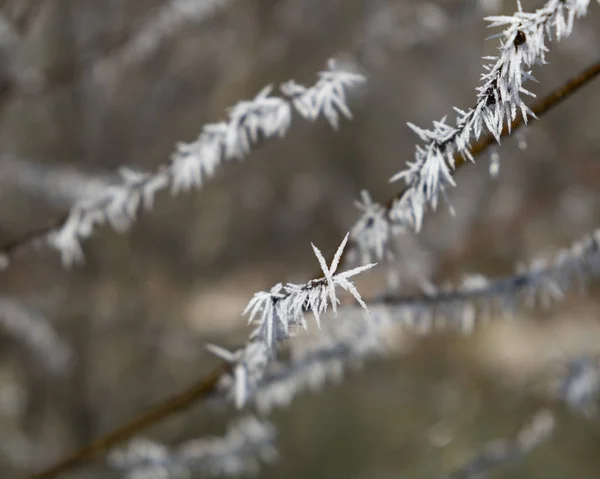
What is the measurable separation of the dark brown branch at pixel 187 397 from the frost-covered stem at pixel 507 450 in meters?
0.35

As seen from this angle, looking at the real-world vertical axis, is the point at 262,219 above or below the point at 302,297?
above

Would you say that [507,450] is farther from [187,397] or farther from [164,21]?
[164,21]

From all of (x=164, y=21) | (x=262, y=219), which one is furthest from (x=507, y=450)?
(x=262, y=219)

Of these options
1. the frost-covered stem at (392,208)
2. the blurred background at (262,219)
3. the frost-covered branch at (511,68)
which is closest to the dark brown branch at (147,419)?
the frost-covered stem at (392,208)

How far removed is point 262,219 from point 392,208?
2.17m

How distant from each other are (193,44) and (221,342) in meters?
1.02

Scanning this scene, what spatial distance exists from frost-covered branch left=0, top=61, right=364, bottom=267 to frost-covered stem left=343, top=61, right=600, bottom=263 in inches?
2.7

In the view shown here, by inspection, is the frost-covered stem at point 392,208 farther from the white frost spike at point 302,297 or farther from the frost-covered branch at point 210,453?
the frost-covered branch at point 210,453

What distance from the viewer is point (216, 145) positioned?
0.44 m

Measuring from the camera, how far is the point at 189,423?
6.32ft

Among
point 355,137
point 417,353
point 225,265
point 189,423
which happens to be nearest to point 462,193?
point 355,137

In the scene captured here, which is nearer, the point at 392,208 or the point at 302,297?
the point at 302,297

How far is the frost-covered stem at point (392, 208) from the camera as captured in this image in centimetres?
32

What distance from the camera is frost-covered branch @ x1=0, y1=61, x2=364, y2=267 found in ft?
1.34
